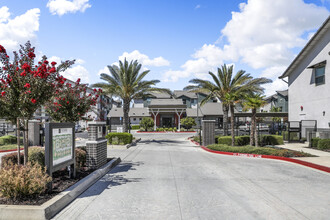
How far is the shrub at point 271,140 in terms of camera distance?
20469mm

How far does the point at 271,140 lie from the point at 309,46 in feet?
31.8

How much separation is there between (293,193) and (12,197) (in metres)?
7.50

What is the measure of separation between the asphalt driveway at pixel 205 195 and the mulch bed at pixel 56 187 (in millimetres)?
583

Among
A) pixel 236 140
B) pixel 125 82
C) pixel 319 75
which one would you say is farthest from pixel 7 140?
pixel 319 75

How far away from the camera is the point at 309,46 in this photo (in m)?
22.2

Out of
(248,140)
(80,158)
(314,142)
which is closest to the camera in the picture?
(80,158)

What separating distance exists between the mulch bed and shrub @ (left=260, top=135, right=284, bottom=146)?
16.7m

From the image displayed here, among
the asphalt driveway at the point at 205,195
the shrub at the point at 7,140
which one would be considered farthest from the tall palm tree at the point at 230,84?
the shrub at the point at 7,140

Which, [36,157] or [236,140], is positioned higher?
[36,157]

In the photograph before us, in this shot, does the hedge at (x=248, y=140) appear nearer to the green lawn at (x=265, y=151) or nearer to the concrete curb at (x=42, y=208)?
the green lawn at (x=265, y=151)

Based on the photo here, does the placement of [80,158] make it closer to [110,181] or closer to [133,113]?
[110,181]

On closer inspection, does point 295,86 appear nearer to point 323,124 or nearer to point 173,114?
point 323,124

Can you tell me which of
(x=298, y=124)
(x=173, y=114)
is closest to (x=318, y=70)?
(x=298, y=124)

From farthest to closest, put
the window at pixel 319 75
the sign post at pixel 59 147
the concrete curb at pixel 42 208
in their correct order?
the window at pixel 319 75
the sign post at pixel 59 147
the concrete curb at pixel 42 208
